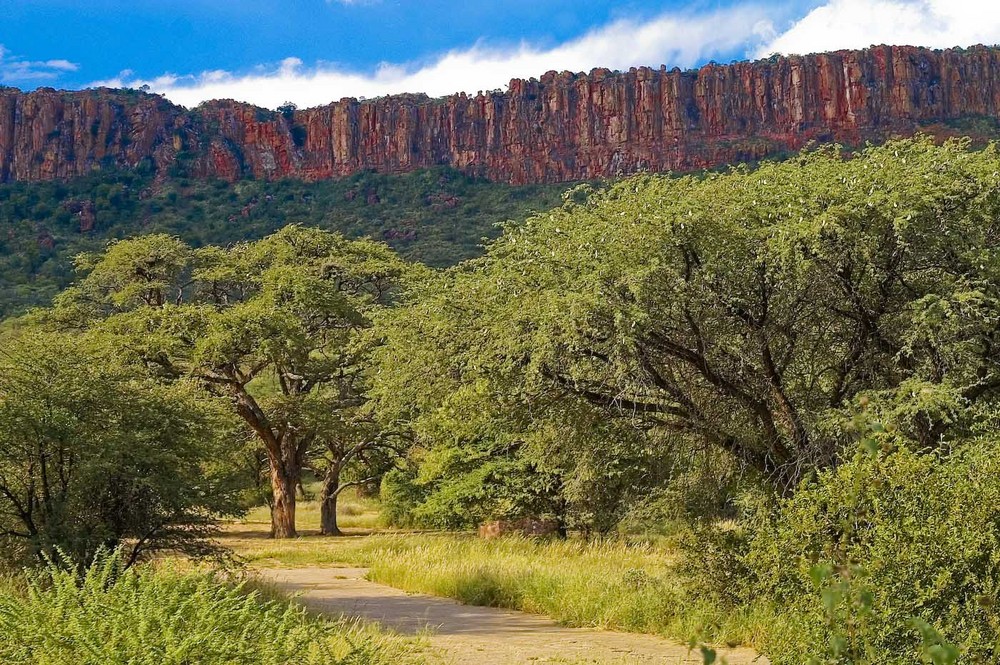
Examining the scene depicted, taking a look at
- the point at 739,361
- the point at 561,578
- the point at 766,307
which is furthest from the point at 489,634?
the point at 766,307

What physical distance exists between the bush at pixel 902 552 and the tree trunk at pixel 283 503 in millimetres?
22851

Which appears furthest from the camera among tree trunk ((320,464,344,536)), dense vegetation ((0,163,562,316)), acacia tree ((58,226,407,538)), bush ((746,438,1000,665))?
dense vegetation ((0,163,562,316))

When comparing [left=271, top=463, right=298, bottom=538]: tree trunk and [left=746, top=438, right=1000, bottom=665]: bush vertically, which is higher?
[left=746, top=438, right=1000, bottom=665]: bush

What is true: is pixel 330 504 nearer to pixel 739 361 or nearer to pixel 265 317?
pixel 265 317

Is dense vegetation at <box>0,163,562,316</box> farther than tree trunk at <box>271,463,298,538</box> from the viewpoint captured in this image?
Yes

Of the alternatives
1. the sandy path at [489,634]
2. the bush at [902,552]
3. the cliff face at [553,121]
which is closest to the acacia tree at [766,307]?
the bush at [902,552]

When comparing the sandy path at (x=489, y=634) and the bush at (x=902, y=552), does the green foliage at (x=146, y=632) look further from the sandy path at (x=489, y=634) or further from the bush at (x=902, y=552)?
the bush at (x=902, y=552)

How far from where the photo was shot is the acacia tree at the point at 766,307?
11.5 m

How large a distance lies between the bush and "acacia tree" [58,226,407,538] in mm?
18195

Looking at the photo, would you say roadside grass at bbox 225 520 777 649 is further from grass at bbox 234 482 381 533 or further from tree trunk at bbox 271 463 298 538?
grass at bbox 234 482 381 533

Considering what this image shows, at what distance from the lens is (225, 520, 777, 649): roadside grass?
37.7 feet

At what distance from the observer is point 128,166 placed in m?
98.3

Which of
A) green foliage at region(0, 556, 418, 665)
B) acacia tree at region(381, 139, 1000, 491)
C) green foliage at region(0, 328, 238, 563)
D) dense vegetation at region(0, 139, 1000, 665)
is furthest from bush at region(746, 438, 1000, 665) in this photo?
green foliage at region(0, 328, 238, 563)

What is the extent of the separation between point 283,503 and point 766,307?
20943 millimetres
